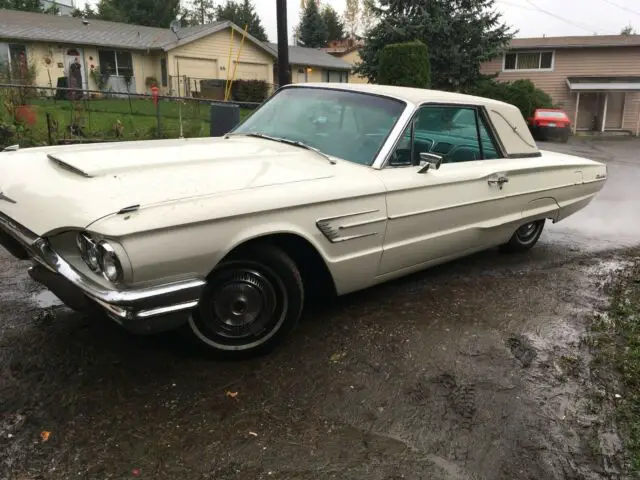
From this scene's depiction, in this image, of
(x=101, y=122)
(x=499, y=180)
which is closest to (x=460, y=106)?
(x=499, y=180)

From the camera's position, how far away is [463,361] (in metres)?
3.37

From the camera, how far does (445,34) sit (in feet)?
78.4

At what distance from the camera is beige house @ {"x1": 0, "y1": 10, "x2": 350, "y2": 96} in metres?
25.5

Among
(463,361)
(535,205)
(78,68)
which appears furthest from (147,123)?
(78,68)

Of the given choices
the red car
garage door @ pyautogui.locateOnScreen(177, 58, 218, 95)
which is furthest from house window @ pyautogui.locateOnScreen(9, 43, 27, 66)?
the red car

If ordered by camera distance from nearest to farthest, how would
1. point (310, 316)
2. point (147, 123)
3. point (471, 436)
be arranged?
point (471, 436)
point (310, 316)
point (147, 123)

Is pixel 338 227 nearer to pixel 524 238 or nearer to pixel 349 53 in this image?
pixel 524 238

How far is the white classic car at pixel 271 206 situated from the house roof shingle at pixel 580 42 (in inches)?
1042

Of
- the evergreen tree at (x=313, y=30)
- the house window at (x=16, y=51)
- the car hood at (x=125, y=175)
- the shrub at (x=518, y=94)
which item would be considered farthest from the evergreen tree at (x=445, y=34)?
the evergreen tree at (x=313, y=30)

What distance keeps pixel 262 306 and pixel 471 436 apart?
1.30 m

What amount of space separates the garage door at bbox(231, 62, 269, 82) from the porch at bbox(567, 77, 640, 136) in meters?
16.4

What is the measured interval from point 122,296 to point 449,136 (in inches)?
118

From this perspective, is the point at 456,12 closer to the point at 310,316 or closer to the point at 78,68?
the point at 78,68

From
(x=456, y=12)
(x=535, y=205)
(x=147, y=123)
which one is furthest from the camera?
(x=456, y=12)
